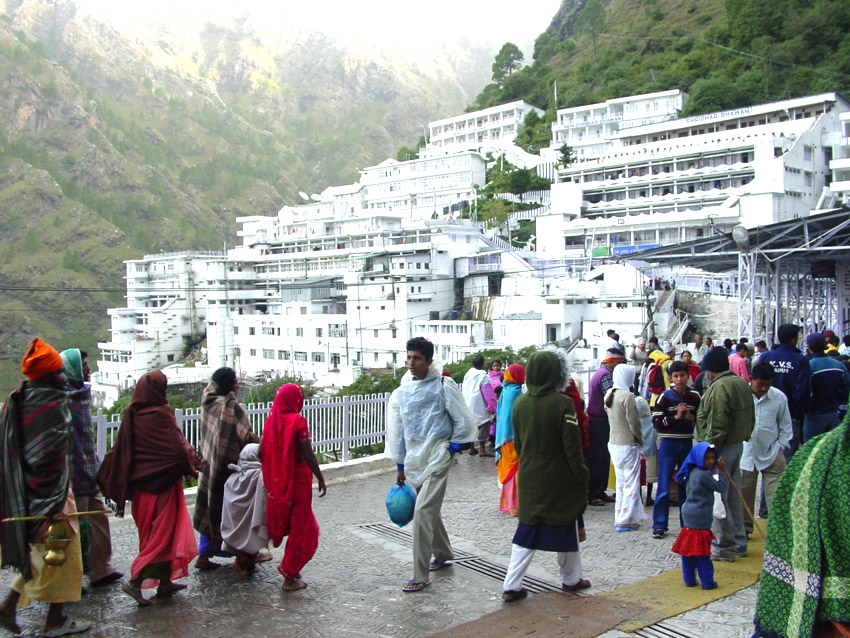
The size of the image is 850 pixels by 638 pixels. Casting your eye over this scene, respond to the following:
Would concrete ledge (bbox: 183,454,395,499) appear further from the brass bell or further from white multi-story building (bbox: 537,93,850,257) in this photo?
white multi-story building (bbox: 537,93,850,257)

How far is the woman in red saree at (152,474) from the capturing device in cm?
445

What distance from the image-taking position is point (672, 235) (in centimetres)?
4028

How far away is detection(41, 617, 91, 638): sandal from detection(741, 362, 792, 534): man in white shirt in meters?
5.08

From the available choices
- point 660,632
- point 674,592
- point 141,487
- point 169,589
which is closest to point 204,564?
point 169,589

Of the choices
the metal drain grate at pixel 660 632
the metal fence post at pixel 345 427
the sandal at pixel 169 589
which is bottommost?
the metal drain grate at pixel 660 632

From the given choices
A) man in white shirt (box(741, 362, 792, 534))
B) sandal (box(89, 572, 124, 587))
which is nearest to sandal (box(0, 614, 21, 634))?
sandal (box(89, 572, 124, 587))

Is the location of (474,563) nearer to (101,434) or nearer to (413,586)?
(413,586)

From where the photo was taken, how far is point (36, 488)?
388cm

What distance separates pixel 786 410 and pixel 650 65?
218 feet

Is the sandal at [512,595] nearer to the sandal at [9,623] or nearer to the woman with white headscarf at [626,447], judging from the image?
the woman with white headscarf at [626,447]

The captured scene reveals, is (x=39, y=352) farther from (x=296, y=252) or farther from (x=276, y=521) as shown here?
(x=296, y=252)

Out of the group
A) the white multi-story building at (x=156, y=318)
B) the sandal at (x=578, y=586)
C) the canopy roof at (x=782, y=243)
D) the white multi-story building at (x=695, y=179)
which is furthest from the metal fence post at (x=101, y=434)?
the white multi-story building at (x=156, y=318)

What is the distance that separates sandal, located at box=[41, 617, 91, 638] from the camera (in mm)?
3900

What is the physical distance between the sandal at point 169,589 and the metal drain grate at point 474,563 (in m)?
1.90
